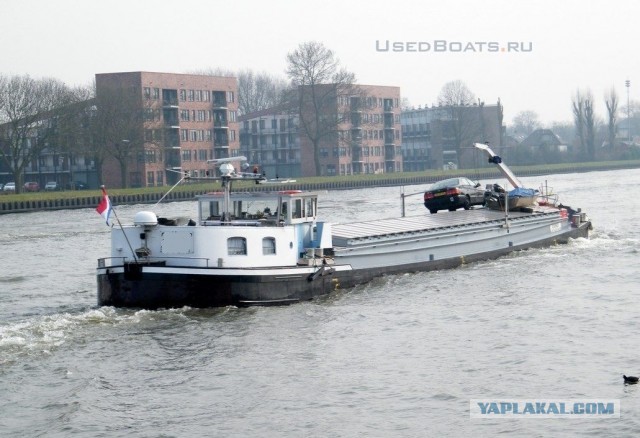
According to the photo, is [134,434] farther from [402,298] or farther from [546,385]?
[402,298]

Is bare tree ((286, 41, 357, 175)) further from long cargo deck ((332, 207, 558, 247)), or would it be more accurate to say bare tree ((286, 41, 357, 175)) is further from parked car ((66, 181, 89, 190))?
long cargo deck ((332, 207, 558, 247))

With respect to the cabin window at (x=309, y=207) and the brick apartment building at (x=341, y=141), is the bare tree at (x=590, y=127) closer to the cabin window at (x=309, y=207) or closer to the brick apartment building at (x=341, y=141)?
the brick apartment building at (x=341, y=141)

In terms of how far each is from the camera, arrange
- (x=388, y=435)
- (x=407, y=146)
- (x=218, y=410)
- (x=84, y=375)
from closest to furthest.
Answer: (x=388, y=435) → (x=218, y=410) → (x=84, y=375) → (x=407, y=146)

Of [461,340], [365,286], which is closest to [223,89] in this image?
[365,286]

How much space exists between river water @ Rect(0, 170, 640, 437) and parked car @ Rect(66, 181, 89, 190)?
76.4 metres

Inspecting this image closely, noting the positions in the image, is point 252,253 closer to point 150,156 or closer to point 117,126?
point 117,126

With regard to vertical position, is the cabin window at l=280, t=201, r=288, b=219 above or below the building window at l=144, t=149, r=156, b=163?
below

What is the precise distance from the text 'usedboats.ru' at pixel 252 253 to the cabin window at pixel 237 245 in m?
0.03

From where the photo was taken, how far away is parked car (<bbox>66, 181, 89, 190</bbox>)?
11157cm

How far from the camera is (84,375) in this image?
2281 cm

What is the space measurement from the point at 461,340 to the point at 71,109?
7888 centimetres

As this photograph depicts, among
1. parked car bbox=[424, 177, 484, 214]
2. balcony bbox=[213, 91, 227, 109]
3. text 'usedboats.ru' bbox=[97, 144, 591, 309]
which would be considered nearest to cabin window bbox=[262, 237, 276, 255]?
text 'usedboats.ru' bbox=[97, 144, 591, 309]

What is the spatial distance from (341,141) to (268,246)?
9709 centimetres

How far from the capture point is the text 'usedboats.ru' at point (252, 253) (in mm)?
28688
